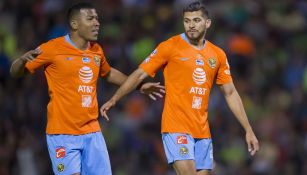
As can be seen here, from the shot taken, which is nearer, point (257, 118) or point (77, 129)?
point (77, 129)

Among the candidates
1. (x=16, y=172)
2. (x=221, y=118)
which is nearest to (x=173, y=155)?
(x=16, y=172)

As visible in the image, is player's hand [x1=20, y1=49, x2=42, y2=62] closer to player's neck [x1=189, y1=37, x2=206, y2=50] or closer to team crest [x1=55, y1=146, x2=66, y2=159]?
team crest [x1=55, y1=146, x2=66, y2=159]

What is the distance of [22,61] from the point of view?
10.5m

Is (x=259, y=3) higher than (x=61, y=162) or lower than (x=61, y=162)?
higher

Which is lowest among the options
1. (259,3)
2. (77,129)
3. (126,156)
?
(126,156)

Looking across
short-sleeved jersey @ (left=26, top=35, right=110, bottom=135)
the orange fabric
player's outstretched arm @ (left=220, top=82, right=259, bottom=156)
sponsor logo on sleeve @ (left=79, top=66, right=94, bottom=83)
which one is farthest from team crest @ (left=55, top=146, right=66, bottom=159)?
the orange fabric

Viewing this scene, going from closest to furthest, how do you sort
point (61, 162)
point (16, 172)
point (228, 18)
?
point (61, 162) < point (16, 172) < point (228, 18)

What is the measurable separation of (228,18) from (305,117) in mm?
2815

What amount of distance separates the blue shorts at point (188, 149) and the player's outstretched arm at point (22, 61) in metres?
1.67

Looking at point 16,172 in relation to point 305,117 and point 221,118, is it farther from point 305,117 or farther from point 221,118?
point 305,117

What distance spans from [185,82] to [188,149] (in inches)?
29.3

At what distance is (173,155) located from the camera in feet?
34.6

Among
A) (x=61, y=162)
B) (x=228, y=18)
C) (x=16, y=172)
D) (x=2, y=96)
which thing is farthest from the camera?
(x=228, y=18)

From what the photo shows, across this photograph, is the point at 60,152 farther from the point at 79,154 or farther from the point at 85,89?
the point at 85,89
